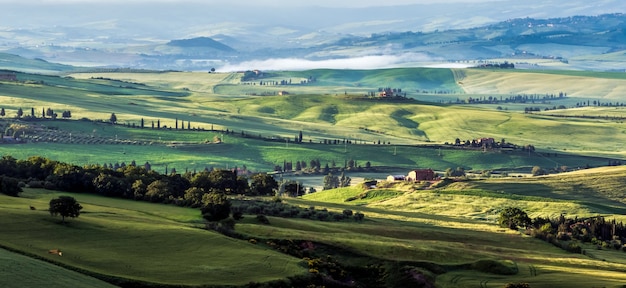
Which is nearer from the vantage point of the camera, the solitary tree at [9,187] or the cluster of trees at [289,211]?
the solitary tree at [9,187]

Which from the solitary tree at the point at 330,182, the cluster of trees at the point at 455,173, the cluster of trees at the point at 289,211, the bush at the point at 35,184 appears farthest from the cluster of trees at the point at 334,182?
the bush at the point at 35,184

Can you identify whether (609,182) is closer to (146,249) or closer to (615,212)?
(615,212)

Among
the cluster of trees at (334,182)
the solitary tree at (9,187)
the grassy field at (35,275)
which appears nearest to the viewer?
the grassy field at (35,275)

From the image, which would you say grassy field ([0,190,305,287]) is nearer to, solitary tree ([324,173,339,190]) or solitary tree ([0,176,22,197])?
solitary tree ([0,176,22,197])

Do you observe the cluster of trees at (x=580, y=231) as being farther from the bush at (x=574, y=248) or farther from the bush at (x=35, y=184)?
the bush at (x=35, y=184)

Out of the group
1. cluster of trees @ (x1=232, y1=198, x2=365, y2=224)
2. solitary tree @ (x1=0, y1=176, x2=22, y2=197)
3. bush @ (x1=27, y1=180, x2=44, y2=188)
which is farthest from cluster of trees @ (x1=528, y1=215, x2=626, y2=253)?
solitary tree @ (x1=0, y1=176, x2=22, y2=197)

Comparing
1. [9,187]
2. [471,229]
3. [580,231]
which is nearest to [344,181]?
[580,231]

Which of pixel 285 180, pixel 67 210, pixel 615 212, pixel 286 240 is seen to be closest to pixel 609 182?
pixel 615 212

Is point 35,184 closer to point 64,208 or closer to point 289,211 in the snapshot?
point 289,211

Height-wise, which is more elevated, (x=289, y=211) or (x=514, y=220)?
(x=289, y=211)
